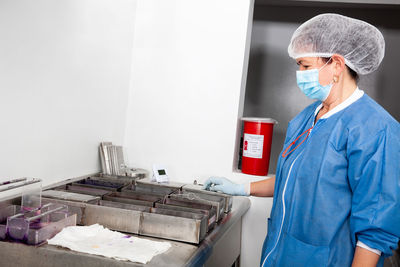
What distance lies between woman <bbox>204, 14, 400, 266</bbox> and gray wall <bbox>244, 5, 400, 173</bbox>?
61.4 inches

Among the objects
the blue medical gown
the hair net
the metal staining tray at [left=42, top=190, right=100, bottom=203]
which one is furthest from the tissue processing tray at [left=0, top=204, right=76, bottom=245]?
the hair net

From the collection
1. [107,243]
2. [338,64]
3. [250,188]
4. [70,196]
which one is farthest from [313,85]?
[70,196]

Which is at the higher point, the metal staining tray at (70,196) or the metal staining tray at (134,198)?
the metal staining tray at (70,196)

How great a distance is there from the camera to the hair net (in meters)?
1.45

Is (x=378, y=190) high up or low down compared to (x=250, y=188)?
up

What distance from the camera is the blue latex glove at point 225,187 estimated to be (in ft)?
5.98

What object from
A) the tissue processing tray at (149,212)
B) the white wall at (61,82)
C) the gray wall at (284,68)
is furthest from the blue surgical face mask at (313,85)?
the gray wall at (284,68)

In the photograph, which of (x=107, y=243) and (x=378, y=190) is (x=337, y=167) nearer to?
(x=378, y=190)

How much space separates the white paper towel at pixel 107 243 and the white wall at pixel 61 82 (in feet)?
1.24

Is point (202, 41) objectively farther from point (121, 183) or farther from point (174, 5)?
point (121, 183)

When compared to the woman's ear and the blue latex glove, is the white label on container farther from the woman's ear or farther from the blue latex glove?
the woman's ear

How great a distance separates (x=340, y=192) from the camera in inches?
52.8

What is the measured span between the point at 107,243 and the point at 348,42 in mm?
1065

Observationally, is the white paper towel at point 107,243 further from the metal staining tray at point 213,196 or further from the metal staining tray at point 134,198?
the metal staining tray at point 213,196
